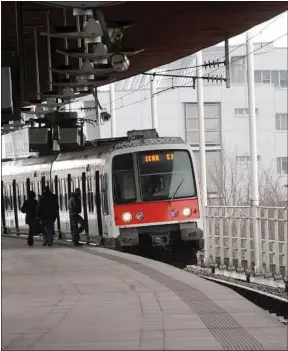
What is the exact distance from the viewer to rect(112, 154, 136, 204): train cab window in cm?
2622

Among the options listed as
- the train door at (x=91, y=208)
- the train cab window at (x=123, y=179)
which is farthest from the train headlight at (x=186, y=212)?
the train door at (x=91, y=208)

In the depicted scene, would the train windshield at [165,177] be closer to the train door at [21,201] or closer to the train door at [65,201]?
the train door at [65,201]

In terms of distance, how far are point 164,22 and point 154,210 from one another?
491 cm

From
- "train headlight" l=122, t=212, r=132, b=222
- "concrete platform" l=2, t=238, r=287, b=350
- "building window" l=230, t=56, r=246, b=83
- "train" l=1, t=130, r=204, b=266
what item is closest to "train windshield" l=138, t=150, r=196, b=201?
"train" l=1, t=130, r=204, b=266

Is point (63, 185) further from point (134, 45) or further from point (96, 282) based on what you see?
point (96, 282)

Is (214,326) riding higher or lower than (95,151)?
lower

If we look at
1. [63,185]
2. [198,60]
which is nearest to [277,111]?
[198,60]

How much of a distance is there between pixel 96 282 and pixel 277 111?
62.9 metres

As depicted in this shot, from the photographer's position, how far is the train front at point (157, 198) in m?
26.0

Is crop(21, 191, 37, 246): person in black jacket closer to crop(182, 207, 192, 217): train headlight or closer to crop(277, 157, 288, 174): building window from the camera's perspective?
crop(182, 207, 192, 217): train headlight

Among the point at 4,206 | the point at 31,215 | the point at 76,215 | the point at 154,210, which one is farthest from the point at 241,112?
the point at 154,210

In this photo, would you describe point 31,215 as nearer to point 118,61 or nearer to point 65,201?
point 65,201

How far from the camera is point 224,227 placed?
30406mm

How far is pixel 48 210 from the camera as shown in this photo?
30.3 m
